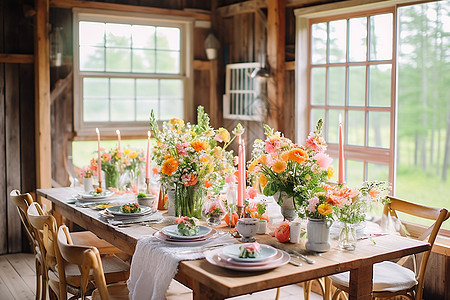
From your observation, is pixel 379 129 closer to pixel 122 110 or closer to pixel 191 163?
pixel 122 110

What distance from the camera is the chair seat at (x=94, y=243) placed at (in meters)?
3.74

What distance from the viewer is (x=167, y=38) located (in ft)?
19.5

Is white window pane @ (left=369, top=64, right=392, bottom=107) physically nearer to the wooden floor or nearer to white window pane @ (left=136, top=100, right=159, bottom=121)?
white window pane @ (left=136, top=100, right=159, bottom=121)

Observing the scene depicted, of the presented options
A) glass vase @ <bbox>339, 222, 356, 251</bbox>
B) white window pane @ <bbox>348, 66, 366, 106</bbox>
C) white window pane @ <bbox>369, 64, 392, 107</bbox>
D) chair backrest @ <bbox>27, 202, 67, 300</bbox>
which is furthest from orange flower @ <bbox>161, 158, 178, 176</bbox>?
white window pane @ <bbox>369, 64, 392, 107</bbox>

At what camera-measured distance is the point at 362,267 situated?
96.5 inches

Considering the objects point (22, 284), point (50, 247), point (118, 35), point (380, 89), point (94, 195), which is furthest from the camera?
point (380, 89)

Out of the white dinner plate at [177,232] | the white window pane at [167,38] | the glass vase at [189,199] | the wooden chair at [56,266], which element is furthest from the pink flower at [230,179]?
the white window pane at [167,38]

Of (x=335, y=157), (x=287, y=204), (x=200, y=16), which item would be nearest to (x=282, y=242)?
(x=287, y=204)

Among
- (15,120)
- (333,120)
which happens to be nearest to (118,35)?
(15,120)

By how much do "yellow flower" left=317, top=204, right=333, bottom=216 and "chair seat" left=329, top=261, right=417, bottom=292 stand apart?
2.53 feet

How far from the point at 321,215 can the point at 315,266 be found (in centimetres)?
27

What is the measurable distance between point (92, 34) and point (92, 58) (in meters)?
0.23

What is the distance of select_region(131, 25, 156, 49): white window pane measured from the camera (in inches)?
227

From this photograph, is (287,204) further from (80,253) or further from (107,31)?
(107,31)
